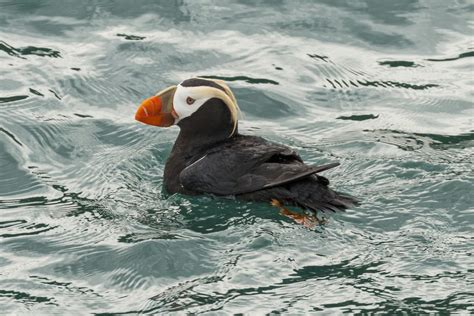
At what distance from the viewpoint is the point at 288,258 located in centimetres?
688

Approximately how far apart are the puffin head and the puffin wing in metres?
0.25

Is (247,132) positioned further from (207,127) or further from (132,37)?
(132,37)

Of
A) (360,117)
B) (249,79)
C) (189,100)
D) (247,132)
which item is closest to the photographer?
(189,100)

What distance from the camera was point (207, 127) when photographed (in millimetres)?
8117

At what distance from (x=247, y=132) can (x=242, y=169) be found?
1.75 meters

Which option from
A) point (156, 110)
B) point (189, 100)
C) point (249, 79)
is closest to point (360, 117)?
point (249, 79)

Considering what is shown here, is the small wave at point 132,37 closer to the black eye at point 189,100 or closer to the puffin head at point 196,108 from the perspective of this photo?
the puffin head at point 196,108

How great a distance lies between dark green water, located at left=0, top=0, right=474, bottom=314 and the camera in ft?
21.8

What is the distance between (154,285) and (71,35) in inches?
182

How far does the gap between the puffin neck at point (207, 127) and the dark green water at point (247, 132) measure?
44cm

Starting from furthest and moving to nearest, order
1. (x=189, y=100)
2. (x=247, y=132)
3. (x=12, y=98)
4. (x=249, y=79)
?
(x=249, y=79)
(x=12, y=98)
(x=247, y=132)
(x=189, y=100)

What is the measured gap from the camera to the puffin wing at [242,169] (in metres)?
7.48

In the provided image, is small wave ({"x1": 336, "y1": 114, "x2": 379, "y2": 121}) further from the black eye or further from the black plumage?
the black eye

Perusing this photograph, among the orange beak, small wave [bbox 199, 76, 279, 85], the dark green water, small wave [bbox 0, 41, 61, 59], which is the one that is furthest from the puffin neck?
small wave [bbox 0, 41, 61, 59]
